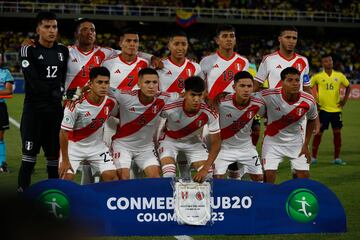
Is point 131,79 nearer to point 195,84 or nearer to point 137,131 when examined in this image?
point 137,131

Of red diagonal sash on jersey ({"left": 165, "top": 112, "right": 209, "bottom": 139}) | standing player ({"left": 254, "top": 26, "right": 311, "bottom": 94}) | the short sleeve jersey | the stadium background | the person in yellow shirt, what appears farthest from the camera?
the stadium background

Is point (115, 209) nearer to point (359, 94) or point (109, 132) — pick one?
point (109, 132)

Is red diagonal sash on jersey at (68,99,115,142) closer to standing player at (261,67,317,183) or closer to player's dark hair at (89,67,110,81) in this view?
player's dark hair at (89,67,110,81)

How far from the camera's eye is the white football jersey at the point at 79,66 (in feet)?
22.9

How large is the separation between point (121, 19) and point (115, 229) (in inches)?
1336

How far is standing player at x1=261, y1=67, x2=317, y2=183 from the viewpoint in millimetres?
6688

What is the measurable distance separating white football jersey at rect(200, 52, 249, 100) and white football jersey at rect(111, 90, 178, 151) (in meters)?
0.93

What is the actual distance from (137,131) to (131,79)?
864 millimetres

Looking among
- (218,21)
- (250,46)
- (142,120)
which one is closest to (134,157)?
(142,120)

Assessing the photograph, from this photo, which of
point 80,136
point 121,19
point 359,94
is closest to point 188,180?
point 80,136

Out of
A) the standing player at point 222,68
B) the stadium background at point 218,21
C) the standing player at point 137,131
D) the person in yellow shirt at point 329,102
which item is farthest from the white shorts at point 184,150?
the stadium background at point 218,21

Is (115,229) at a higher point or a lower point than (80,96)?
lower

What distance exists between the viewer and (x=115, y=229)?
5.23m

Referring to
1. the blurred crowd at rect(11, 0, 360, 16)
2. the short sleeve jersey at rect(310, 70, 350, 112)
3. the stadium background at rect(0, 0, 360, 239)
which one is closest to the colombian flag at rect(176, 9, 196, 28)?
the stadium background at rect(0, 0, 360, 239)
